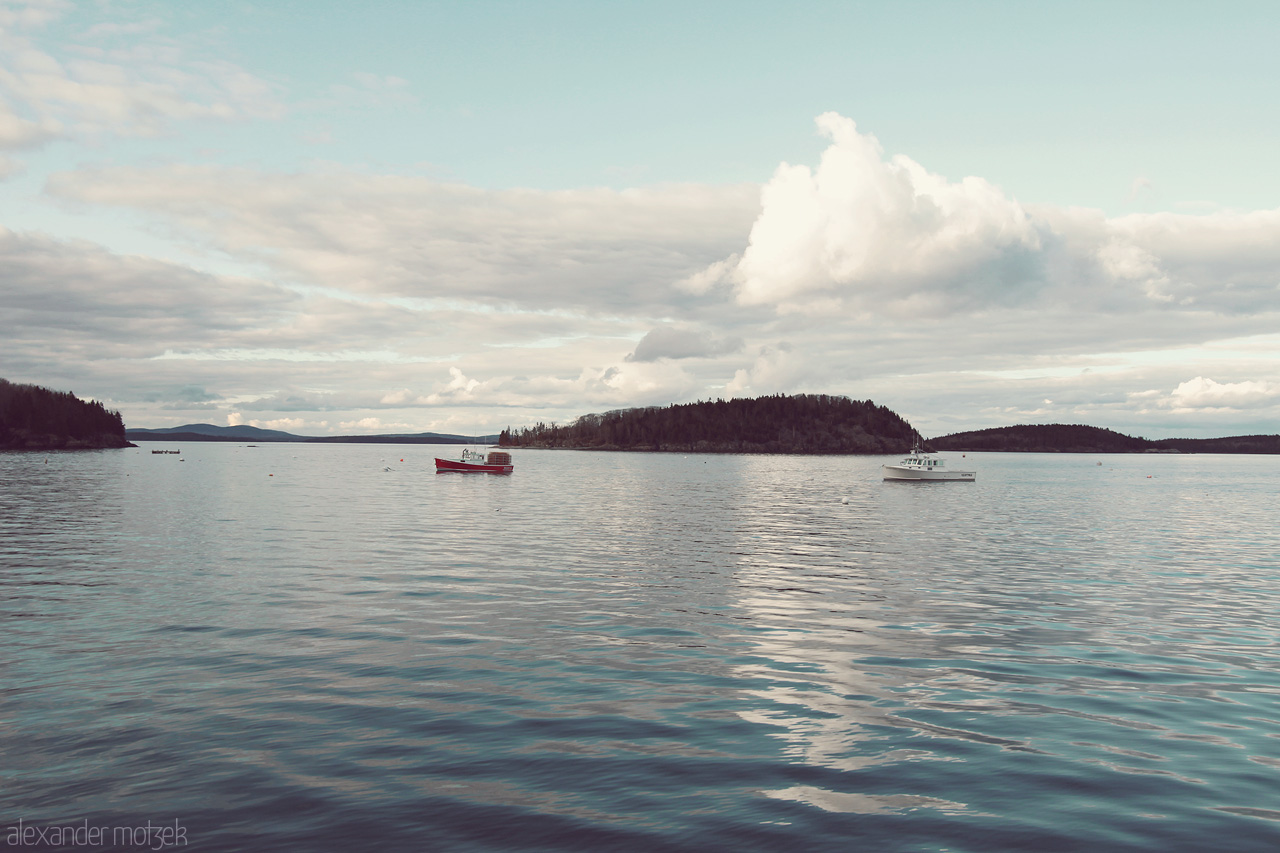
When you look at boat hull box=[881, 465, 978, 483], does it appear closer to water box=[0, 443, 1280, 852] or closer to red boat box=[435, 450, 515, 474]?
red boat box=[435, 450, 515, 474]

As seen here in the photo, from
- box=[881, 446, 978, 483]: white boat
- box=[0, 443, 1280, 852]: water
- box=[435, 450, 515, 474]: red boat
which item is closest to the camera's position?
box=[0, 443, 1280, 852]: water

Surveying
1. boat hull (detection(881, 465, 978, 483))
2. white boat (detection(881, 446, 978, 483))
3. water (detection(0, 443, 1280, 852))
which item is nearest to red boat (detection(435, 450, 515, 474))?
boat hull (detection(881, 465, 978, 483))

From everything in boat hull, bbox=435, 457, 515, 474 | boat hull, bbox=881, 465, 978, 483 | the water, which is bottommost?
the water

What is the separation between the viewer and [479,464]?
136 m

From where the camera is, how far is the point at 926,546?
144ft

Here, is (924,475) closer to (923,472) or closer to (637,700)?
(923,472)

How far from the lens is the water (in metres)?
10.5

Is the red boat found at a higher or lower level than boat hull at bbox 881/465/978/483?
higher

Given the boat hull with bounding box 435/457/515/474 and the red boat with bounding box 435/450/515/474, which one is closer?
the boat hull with bounding box 435/457/515/474

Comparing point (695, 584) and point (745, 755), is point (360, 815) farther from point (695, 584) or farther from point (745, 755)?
point (695, 584)

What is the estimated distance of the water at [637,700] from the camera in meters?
10.5

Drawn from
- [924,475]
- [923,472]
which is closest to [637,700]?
[923,472]

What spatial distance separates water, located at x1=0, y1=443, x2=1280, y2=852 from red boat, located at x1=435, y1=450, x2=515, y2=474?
96268 mm

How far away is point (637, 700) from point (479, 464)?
124180mm
